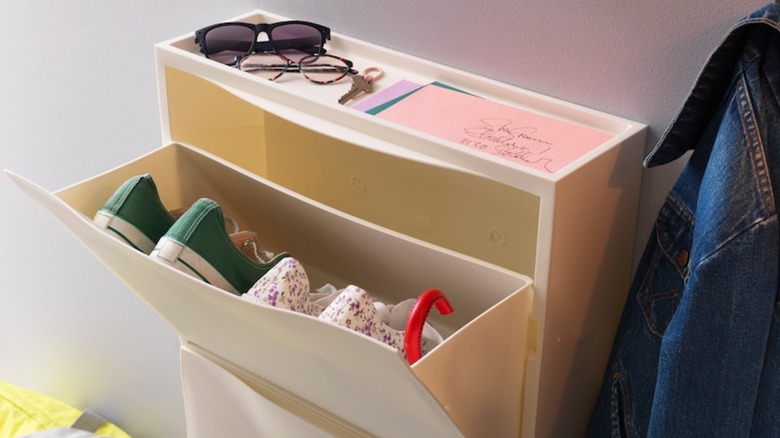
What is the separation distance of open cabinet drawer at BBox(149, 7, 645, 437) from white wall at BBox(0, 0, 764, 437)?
1.2 inches

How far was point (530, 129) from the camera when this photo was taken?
117cm

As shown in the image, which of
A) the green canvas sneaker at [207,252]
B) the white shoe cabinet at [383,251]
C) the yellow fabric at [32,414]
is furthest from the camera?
the yellow fabric at [32,414]

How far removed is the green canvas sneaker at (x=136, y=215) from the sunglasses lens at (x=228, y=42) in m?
0.20

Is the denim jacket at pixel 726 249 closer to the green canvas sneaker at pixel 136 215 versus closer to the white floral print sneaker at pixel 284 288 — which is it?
the white floral print sneaker at pixel 284 288

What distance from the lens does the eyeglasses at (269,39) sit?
135 centimetres

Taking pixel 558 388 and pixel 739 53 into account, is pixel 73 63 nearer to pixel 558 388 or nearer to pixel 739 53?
pixel 558 388

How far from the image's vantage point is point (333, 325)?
944mm

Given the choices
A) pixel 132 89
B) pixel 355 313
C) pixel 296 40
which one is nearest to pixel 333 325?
pixel 355 313

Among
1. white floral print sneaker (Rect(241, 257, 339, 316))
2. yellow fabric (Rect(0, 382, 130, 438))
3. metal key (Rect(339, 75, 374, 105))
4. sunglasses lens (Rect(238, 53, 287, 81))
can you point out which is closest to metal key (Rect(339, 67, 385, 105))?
metal key (Rect(339, 75, 374, 105))

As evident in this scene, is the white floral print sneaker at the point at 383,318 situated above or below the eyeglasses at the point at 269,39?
below

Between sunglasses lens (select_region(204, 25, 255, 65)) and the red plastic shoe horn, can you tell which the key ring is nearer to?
sunglasses lens (select_region(204, 25, 255, 65))

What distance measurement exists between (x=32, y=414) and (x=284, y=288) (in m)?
1.25

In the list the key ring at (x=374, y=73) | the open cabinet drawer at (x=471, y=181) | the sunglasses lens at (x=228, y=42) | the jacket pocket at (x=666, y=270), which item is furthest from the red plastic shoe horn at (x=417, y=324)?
the sunglasses lens at (x=228, y=42)

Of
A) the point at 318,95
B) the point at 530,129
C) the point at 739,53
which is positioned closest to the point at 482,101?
the point at 530,129
